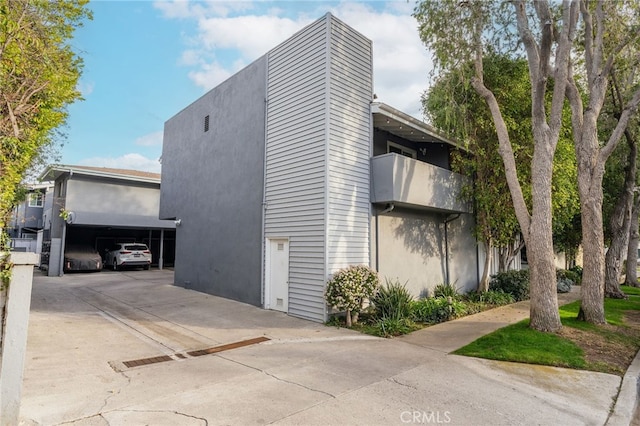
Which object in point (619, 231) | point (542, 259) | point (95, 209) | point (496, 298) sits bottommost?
point (496, 298)

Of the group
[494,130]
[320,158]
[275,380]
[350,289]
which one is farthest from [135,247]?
[494,130]

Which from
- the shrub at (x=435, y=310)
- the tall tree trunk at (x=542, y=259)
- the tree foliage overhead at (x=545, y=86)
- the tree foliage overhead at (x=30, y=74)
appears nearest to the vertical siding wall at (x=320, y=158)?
the shrub at (x=435, y=310)

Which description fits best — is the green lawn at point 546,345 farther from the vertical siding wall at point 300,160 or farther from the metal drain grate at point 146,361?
the metal drain grate at point 146,361

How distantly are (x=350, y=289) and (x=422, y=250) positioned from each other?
14.4 feet

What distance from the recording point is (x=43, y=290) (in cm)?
1336

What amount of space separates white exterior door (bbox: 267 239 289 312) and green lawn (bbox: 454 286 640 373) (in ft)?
15.7

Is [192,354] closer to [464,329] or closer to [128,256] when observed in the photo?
[464,329]

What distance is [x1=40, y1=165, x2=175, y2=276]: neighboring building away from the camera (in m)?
18.6

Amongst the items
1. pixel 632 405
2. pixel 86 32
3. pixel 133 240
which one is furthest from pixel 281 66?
pixel 133 240

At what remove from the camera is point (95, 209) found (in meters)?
20.0

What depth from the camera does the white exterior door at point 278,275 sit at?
9.77m

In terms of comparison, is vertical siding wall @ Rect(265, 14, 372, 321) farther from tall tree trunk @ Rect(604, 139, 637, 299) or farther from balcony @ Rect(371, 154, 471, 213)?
tall tree trunk @ Rect(604, 139, 637, 299)

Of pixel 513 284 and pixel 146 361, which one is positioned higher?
pixel 513 284

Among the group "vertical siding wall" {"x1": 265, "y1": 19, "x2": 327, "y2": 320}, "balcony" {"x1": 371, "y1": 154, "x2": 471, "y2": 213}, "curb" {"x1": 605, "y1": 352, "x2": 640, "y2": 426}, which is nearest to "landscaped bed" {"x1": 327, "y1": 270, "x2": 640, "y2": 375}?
"curb" {"x1": 605, "y1": 352, "x2": 640, "y2": 426}
